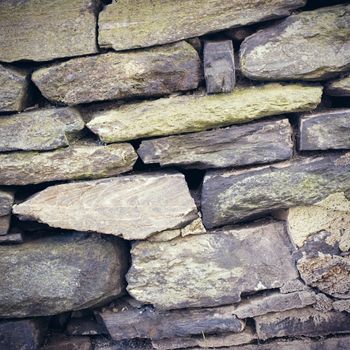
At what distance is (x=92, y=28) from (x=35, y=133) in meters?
0.56

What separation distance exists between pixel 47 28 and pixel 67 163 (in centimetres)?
63

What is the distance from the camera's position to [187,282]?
198 centimetres

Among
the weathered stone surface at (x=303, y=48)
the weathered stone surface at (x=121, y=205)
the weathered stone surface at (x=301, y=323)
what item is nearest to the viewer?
the weathered stone surface at (x=303, y=48)

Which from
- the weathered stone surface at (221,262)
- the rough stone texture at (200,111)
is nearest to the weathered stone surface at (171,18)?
the rough stone texture at (200,111)

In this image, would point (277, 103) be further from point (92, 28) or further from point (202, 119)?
point (92, 28)

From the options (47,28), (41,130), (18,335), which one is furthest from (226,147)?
(18,335)

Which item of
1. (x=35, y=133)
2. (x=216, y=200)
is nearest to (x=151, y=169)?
(x=216, y=200)

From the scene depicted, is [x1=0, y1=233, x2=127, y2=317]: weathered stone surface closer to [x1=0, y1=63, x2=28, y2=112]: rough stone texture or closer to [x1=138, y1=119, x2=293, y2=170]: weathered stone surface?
[x1=138, y1=119, x2=293, y2=170]: weathered stone surface

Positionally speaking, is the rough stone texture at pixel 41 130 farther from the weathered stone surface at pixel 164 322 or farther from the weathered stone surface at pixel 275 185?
the weathered stone surface at pixel 164 322

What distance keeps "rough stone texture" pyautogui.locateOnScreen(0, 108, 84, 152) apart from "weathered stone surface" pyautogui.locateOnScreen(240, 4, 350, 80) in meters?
0.85

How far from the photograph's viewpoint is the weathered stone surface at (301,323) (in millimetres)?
1992

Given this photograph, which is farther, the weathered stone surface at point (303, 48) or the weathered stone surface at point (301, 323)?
the weathered stone surface at point (301, 323)

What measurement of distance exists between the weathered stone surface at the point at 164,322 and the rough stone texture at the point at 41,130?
3.01 ft

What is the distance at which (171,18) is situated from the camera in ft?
5.95
